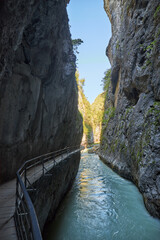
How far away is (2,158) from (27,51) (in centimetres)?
499

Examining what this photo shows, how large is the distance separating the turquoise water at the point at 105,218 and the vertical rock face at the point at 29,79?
3.64m

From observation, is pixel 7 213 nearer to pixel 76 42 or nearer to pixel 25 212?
pixel 25 212

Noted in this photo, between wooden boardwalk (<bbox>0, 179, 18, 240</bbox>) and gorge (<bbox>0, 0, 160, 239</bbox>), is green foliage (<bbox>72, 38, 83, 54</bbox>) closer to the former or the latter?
gorge (<bbox>0, 0, 160, 239</bbox>)

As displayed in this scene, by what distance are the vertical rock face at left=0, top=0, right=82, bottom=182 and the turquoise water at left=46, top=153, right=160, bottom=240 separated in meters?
3.64

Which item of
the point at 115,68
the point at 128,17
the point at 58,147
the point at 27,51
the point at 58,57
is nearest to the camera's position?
the point at 27,51

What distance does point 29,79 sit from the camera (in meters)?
7.12

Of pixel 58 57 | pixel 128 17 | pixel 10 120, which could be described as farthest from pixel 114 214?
pixel 128 17

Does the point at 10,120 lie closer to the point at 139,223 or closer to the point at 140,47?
the point at 139,223

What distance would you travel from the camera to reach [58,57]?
32.4 ft

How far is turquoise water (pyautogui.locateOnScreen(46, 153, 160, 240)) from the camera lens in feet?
19.3

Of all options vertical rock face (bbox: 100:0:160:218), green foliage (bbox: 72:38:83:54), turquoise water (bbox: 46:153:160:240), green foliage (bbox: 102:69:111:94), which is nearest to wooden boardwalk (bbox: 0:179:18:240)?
→ turquoise water (bbox: 46:153:160:240)

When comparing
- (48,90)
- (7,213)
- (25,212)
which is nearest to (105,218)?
(7,213)

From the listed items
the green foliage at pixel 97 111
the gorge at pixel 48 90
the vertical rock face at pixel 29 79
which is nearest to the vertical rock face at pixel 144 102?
the gorge at pixel 48 90

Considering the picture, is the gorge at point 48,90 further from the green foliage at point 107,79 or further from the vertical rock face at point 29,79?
the green foliage at point 107,79
